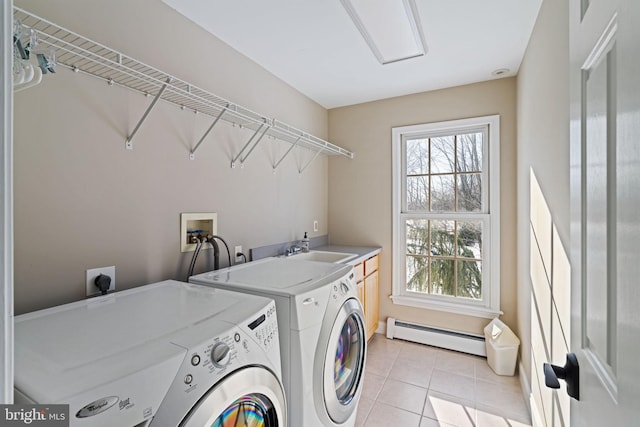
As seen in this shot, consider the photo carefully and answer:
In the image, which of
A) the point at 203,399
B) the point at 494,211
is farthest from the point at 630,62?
the point at 494,211

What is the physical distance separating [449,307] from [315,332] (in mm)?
1897

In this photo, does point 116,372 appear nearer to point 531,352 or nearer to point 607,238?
point 607,238

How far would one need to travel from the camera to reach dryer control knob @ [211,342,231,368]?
732 mm

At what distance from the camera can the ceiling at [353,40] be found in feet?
5.18

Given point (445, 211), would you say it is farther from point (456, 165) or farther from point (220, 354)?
point (220, 354)

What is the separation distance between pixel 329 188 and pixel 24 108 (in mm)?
2478

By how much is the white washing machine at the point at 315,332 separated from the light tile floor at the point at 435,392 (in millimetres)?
474

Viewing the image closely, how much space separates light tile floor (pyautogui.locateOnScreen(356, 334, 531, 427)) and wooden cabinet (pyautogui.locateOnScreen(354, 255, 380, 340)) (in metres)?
0.27

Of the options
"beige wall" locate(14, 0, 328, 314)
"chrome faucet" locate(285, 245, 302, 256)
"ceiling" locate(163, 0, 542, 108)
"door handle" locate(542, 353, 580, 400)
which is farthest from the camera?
"chrome faucet" locate(285, 245, 302, 256)

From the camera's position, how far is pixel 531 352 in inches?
71.8

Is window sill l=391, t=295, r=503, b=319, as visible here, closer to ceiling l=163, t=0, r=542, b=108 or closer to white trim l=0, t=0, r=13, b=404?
ceiling l=163, t=0, r=542, b=108

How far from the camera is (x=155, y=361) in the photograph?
630 mm

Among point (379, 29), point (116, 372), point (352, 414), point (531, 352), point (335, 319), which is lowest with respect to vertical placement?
point (352, 414)

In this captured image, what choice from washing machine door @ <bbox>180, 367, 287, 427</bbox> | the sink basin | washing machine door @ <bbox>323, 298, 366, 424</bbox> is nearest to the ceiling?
the sink basin
